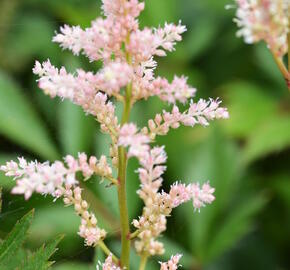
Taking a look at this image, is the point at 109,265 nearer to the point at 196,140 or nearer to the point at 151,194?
the point at 151,194

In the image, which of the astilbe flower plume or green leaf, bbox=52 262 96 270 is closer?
the astilbe flower plume

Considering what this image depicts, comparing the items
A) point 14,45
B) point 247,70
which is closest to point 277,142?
point 247,70

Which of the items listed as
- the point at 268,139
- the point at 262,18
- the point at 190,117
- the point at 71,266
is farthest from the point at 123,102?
the point at 268,139

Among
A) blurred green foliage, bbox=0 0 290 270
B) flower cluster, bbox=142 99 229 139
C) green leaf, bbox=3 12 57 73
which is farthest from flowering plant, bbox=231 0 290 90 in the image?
green leaf, bbox=3 12 57 73

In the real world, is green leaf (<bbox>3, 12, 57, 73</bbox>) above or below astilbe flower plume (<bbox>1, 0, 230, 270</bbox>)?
above

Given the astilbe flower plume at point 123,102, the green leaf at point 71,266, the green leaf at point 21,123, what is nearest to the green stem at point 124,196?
the astilbe flower plume at point 123,102

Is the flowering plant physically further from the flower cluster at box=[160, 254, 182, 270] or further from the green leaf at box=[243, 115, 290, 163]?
Result: the green leaf at box=[243, 115, 290, 163]
